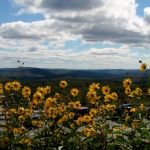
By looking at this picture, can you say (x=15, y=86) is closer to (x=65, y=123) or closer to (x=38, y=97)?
(x=38, y=97)

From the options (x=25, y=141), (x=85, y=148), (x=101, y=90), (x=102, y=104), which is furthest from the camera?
(x=101, y=90)

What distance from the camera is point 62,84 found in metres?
3.86

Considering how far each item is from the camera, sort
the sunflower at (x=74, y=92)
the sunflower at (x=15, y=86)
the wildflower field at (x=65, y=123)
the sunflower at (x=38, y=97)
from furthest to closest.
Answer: the sunflower at (x=74, y=92) < the sunflower at (x=15, y=86) < the sunflower at (x=38, y=97) < the wildflower field at (x=65, y=123)

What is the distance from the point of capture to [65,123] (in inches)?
111

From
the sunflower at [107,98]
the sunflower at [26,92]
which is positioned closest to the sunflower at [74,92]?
the sunflower at [107,98]

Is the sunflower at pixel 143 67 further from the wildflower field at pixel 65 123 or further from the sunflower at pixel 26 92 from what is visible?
the sunflower at pixel 26 92

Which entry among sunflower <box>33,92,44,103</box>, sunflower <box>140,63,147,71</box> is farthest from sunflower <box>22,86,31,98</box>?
Answer: sunflower <box>140,63,147,71</box>

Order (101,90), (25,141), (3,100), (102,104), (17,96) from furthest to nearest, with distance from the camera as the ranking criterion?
1. (101,90)
2. (102,104)
3. (17,96)
4. (3,100)
5. (25,141)

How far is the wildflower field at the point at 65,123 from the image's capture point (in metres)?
2.68

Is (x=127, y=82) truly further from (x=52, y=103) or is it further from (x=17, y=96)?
(x=17, y=96)

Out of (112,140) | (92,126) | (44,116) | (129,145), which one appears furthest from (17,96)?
(129,145)

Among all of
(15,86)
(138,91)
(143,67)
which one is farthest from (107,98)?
(15,86)

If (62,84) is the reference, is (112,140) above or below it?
below

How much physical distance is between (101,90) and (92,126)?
0.71 metres
